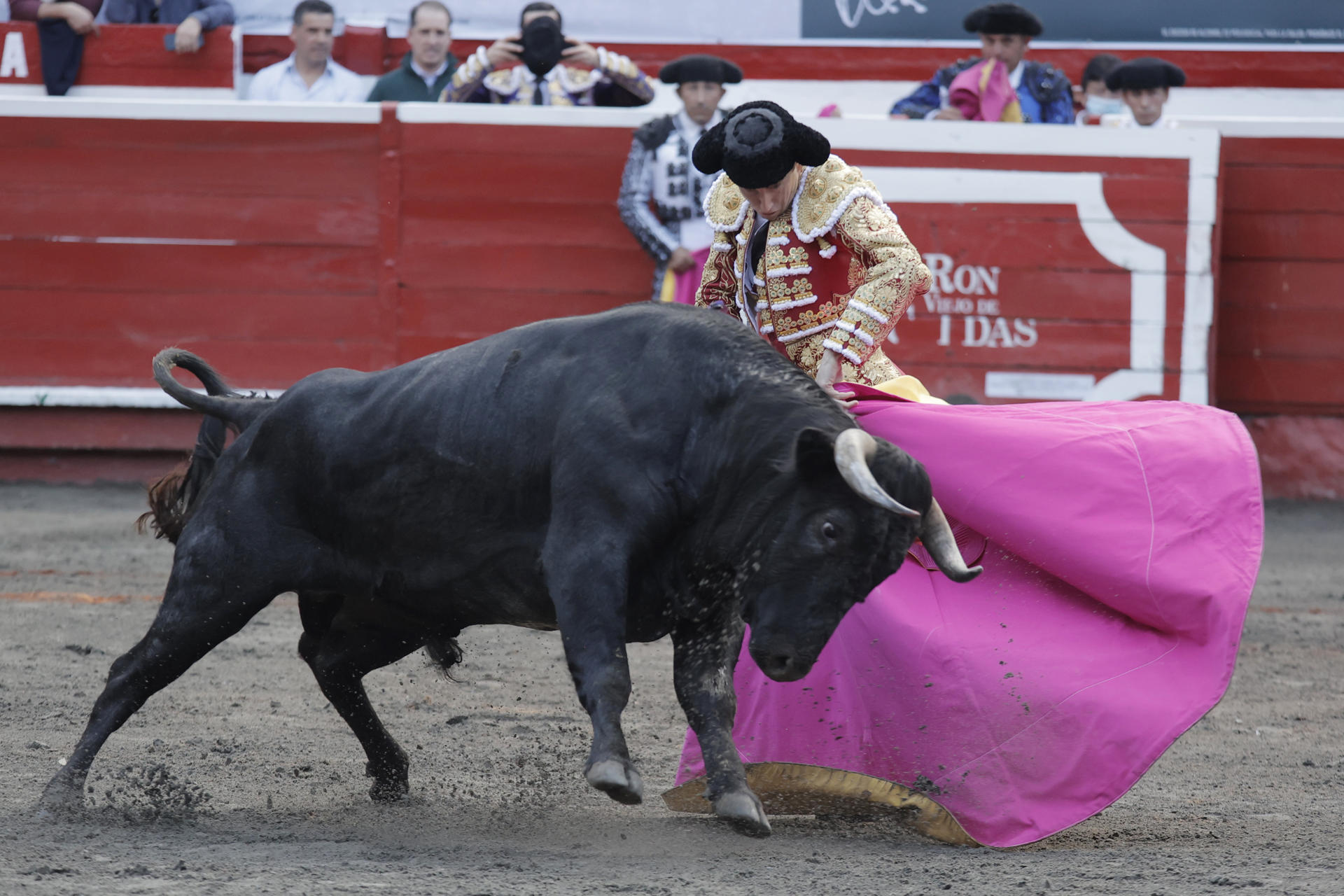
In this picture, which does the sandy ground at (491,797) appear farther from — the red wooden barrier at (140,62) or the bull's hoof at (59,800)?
the red wooden barrier at (140,62)

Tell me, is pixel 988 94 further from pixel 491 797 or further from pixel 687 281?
pixel 491 797

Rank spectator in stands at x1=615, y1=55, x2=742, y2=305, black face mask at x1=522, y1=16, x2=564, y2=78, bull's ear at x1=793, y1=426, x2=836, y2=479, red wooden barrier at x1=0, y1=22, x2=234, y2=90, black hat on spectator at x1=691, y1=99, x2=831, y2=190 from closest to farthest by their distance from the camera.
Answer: bull's ear at x1=793, y1=426, x2=836, y2=479 → black hat on spectator at x1=691, y1=99, x2=831, y2=190 → spectator in stands at x1=615, y1=55, x2=742, y2=305 → black face mask at x1=522, y1=16, x2=564, y2=78 → red wooden barrier at x1=0, y1=22, x2=234, y2=90

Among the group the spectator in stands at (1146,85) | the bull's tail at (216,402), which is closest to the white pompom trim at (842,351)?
the bull's tail at (216,402)

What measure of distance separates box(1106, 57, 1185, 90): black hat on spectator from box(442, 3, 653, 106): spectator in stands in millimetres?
1797

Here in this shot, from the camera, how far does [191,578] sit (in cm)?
298

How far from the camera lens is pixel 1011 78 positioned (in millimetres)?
6621

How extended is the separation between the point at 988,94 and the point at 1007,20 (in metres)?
0.29

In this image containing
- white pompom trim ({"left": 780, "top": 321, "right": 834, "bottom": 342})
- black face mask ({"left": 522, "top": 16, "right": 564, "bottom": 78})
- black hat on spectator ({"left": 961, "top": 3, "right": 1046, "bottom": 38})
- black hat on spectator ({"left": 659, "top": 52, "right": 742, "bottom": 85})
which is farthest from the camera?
black hat on spectator ({"left": 961, "top": 3, "right": 1046, "bottom": 38})

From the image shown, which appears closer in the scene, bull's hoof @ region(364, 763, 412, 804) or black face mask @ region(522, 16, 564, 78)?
bull's hoof @ region(364, 763, 412, 804)

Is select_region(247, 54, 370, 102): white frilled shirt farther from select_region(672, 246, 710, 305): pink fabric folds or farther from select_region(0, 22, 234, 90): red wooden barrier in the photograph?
select_region(672, 246, 710, 305): pink fabric folds

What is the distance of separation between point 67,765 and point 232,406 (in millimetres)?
680

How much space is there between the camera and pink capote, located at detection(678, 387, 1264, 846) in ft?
9.22

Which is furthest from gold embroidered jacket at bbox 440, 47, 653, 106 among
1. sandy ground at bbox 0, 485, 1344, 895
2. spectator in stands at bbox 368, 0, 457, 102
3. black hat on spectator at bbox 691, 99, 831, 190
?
black hat on spectator at bbox 691, 99, 831, 190

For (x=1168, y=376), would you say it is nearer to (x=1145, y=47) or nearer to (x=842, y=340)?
(x=1145, y=47)
